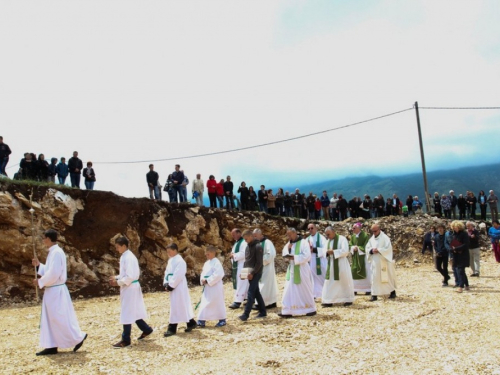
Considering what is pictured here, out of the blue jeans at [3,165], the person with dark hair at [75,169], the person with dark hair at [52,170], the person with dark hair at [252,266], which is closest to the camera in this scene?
the person with dark hair at [252,266]

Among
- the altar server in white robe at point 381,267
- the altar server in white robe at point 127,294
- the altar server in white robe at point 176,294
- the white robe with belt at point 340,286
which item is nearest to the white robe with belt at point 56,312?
the altar server in white robe at point 127,294

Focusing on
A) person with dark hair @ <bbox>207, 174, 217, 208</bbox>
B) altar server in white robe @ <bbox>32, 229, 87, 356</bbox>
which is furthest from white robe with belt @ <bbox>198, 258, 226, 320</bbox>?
person with dark hair @ <bbox>207, 174, 217, 208</bbox>

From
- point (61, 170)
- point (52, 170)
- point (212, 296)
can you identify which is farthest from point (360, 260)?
point (52, 170)

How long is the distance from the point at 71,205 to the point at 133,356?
1144cm

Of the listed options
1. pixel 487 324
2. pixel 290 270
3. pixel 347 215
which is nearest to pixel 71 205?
pixel 290 270

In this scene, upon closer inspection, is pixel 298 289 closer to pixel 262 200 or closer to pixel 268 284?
pixel 268 284

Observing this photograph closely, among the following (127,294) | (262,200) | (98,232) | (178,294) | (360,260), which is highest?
(262,200)

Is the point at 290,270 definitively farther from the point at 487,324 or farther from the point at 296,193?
the point at 296,193

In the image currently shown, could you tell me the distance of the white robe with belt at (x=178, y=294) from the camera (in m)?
9.87

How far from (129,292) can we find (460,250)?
9.11 metres

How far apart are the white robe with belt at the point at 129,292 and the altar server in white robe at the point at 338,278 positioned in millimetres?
5512

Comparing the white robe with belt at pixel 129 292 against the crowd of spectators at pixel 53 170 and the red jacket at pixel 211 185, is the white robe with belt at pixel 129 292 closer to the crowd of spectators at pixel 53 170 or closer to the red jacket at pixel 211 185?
the crowd of spectators at pixel 53 170

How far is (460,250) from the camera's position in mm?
13508

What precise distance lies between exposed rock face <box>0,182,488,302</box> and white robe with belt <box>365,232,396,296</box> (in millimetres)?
9190
